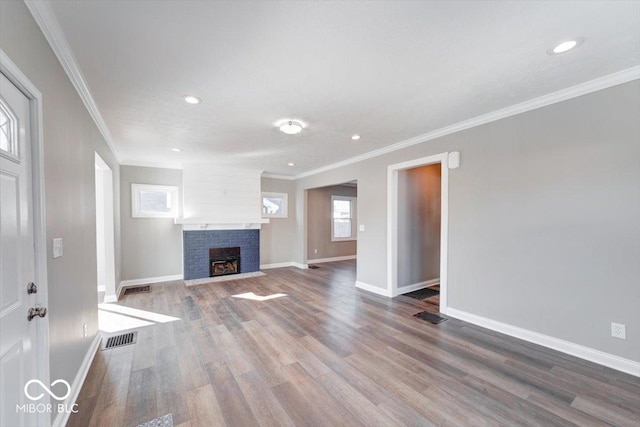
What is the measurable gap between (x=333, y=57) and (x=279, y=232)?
564cm

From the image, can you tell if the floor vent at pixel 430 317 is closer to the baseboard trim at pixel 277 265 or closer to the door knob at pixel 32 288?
the door knob at pixel 32 288

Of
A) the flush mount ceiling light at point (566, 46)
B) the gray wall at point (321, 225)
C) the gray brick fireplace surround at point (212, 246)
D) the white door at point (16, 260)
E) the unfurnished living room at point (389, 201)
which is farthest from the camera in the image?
the gray wall at point (321, 225)

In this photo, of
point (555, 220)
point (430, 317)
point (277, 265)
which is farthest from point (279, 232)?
point (555, 220)

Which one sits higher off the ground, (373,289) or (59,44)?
(59,44)

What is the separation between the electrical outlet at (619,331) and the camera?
225 cm

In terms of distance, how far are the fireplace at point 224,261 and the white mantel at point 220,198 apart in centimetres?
55

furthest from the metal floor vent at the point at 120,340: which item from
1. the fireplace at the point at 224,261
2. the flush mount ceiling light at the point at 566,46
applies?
the flush mount ceiling light at the point at 566,46

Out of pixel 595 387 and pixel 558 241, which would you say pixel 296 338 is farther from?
pixel 558 241

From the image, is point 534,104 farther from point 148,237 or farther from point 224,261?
point 148,237

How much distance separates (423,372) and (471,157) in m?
2.60

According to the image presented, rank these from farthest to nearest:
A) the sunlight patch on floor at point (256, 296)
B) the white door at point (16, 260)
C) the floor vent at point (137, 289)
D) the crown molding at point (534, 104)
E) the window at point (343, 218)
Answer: the window at point (343, 218) < the floor vent at point (137, 289) < the sunlight patch on floor at point (256, 296) < the crown molding at point (534, 104) < the white door at point (16, 260)

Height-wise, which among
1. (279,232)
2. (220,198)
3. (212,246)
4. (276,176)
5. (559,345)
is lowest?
(559,345)

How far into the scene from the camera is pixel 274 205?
714 cm

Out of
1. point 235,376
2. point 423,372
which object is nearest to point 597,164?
point 423,372
